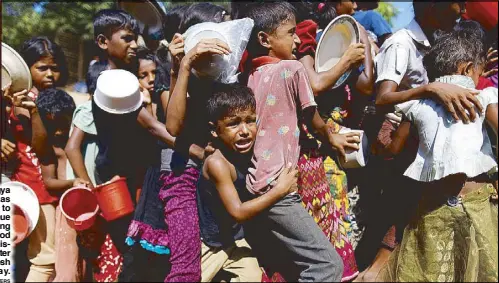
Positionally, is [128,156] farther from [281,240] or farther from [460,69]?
[460,69]

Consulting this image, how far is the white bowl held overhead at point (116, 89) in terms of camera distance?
2602mm

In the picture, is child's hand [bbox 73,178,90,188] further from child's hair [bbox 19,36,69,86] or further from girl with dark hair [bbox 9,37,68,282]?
child's hair [bbox 19,36,69,86]

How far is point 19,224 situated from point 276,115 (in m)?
1.43

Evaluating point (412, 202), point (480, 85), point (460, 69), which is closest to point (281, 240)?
point (412, 202)

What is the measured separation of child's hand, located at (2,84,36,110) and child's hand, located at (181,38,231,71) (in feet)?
3.33

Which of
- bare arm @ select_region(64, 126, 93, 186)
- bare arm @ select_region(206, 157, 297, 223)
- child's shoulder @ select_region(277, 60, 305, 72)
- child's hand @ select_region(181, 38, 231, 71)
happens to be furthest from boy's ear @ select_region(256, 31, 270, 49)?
bare arm @ select_region(64, 126, 93, 186)

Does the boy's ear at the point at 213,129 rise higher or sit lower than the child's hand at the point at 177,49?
lower

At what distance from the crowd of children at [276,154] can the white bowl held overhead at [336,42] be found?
6 cm

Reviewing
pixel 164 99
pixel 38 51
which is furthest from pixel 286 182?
pixel 38 51

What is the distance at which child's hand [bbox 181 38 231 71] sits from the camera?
85.5 inches

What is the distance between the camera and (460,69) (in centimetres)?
248

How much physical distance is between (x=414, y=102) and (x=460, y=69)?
0.26 meters

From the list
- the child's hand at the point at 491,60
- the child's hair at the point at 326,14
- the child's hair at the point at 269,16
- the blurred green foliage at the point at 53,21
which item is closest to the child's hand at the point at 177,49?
the child's hair at the point at 269,16

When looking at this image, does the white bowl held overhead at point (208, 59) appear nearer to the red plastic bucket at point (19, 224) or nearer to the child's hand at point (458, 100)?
the child's hand at point (458, 100)
